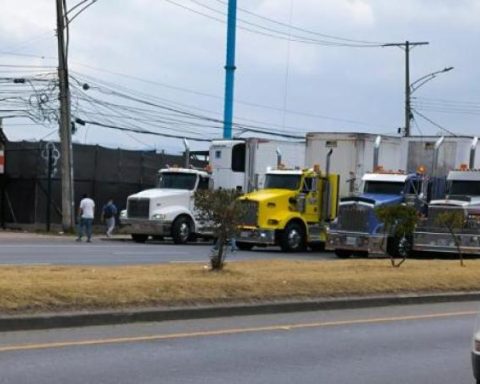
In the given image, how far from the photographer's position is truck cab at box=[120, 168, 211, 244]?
28.9 meters

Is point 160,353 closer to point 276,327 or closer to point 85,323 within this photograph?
point 85,323

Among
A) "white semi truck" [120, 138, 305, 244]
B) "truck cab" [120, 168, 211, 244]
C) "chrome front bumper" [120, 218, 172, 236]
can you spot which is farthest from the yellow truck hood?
"chrome front bumper" [120, 218, 172, 236]

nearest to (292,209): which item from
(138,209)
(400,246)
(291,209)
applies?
(291,209)

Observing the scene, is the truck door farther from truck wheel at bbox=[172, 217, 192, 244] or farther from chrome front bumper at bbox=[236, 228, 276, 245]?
truck wheel at bbox=[172, 217, 192, 244]

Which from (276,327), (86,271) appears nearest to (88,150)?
(86,271)

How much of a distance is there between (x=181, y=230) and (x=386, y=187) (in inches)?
319

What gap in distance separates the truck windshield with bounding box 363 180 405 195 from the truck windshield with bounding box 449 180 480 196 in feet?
5.00

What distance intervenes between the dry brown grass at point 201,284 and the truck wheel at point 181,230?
1231 cm

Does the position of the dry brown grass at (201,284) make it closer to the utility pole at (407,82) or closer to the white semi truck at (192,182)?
the white semi truck at (192,182)

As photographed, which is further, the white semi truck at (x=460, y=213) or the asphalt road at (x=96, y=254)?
the white semi truck at (x=460, y=213)

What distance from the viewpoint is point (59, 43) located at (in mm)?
32906

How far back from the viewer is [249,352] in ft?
28.3

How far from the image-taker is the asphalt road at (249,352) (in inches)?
293

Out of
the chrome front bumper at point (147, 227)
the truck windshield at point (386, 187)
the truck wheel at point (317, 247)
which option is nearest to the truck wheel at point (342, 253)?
the truck windshield at point (386, 187)
